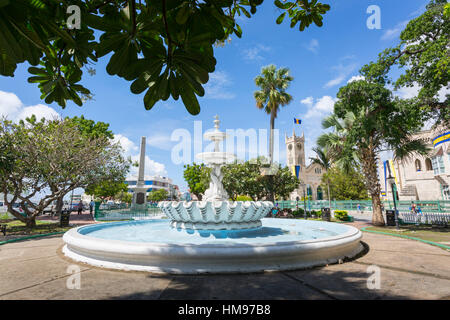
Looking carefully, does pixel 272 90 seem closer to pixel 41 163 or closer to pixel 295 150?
pixel 41 163

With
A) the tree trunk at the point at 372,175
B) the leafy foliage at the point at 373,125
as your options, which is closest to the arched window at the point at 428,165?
the leafy foliage at the point at 373,125

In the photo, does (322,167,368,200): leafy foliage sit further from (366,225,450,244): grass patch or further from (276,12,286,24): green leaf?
(276,12,286,24): green leaf

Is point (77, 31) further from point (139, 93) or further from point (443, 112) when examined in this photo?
point (443, 112)

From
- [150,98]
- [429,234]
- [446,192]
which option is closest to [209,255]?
[150,98]

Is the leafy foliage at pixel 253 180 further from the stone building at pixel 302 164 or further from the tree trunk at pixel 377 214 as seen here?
the stone building at pixel 302 164

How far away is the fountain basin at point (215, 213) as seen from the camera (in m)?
7.18

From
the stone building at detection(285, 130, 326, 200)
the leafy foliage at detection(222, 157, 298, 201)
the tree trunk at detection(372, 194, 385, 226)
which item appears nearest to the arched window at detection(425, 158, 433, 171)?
the leafy foliage at detection(222, 157, 298, 201)

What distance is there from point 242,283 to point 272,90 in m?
23.5

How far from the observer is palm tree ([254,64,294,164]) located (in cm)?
2442

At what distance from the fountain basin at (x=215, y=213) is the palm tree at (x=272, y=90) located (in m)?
17.6

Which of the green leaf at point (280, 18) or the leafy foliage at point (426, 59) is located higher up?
the leafy foliage at point (426, 59)

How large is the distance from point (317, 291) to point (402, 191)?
1599 inches

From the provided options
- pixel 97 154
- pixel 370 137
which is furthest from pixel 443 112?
pixel 97 154

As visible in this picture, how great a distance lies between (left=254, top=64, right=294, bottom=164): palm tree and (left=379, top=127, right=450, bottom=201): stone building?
16.6 meters
